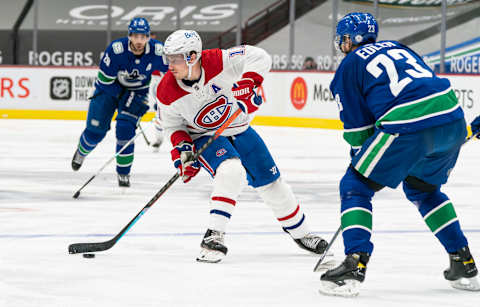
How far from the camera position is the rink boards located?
40.0ft

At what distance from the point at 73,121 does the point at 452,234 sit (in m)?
10.7

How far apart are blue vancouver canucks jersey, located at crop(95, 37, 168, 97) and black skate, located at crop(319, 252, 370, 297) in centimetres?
345

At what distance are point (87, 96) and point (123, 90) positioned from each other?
6475 mm

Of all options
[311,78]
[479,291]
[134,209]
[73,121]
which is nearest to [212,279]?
[479,291]

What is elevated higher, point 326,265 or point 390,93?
point 390,93

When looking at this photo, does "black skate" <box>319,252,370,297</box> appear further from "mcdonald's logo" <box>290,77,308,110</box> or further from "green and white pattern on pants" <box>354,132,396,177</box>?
"mcdonald's logo" <box>290,77,308,110</box>

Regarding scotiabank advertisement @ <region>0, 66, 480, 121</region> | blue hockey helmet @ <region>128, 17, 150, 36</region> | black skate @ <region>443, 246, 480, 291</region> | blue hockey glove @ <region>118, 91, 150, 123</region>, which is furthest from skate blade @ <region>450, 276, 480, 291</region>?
scotiabank advertisement @ <region>0, 66, 480, 121</region>

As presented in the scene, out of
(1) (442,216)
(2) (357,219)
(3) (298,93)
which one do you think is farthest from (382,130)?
(3) (298,93)

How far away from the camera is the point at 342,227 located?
9.89 feet

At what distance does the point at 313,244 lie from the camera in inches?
153

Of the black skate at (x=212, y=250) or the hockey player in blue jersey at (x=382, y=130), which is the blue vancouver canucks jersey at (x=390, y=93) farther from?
the black skate at (x=212, y=250)

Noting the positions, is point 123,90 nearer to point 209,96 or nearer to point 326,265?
point 209,96

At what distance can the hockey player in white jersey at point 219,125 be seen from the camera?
3.71 meters

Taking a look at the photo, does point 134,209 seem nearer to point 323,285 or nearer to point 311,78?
point 323,285
